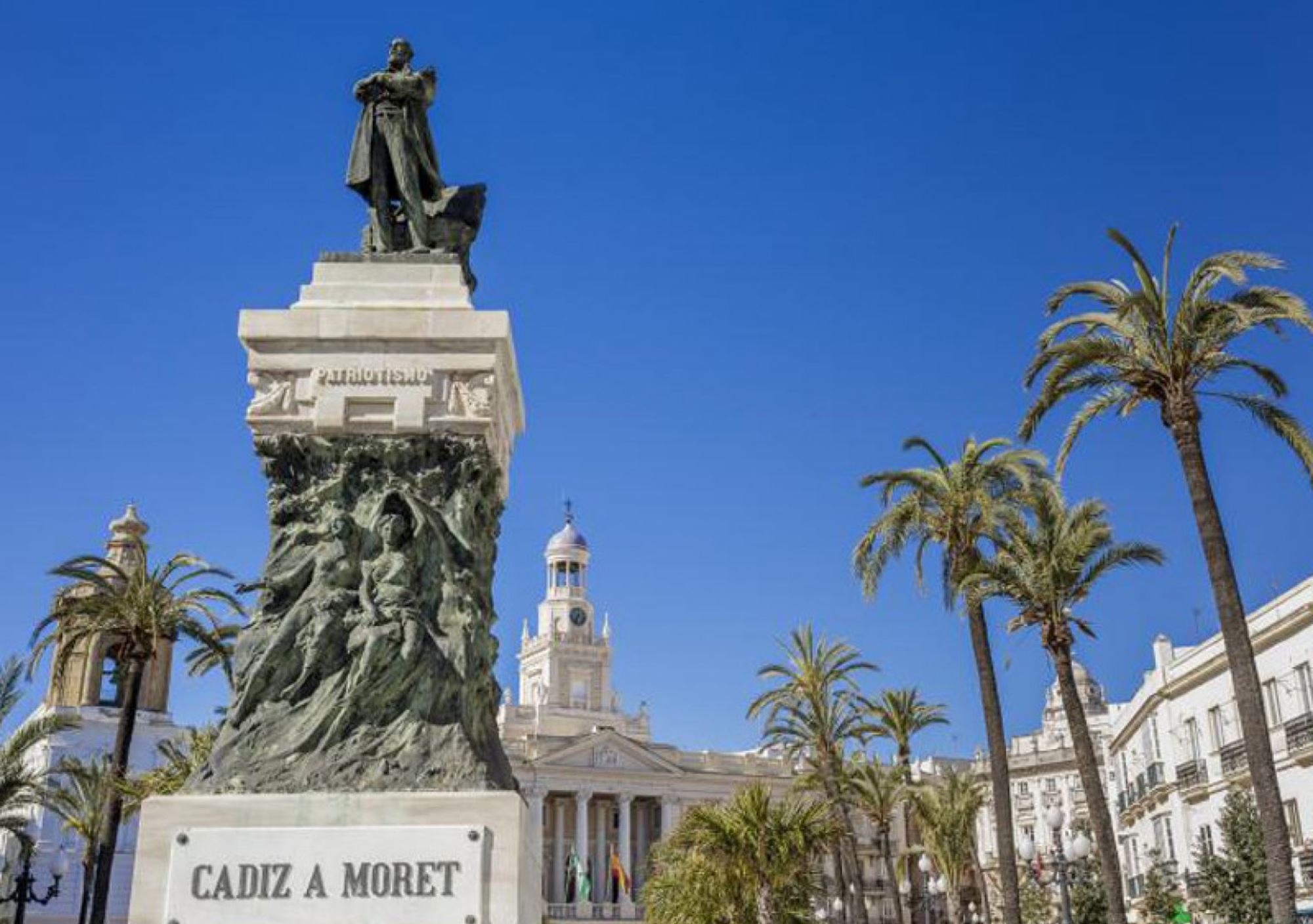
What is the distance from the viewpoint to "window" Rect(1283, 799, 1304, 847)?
3725cm

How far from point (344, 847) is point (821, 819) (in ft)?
99.7

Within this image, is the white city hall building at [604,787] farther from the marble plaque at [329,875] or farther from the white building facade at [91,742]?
the marble plaque at [329,875]

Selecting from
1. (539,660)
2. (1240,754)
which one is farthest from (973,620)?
(539,660)

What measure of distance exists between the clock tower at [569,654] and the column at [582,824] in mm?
14609

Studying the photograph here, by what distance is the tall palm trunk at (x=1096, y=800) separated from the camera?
26.9 metres

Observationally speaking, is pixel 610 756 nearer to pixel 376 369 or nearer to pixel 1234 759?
pixel 1234 759

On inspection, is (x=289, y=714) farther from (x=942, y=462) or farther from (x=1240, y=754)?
(x=1240, y=754)

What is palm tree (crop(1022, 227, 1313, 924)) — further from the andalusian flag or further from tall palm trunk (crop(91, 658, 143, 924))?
the andalusian flag

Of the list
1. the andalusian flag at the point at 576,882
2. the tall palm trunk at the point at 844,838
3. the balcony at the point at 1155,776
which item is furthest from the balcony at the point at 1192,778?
the andalusian flag at the point at 576,882

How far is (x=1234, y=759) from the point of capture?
42.7m

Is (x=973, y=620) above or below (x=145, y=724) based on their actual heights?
below

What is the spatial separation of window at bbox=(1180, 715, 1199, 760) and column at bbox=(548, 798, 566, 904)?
4606 cm

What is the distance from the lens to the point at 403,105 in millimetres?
9266

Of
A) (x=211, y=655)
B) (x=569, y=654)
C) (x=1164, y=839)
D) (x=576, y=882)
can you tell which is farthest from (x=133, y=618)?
(x=569, y=654)
